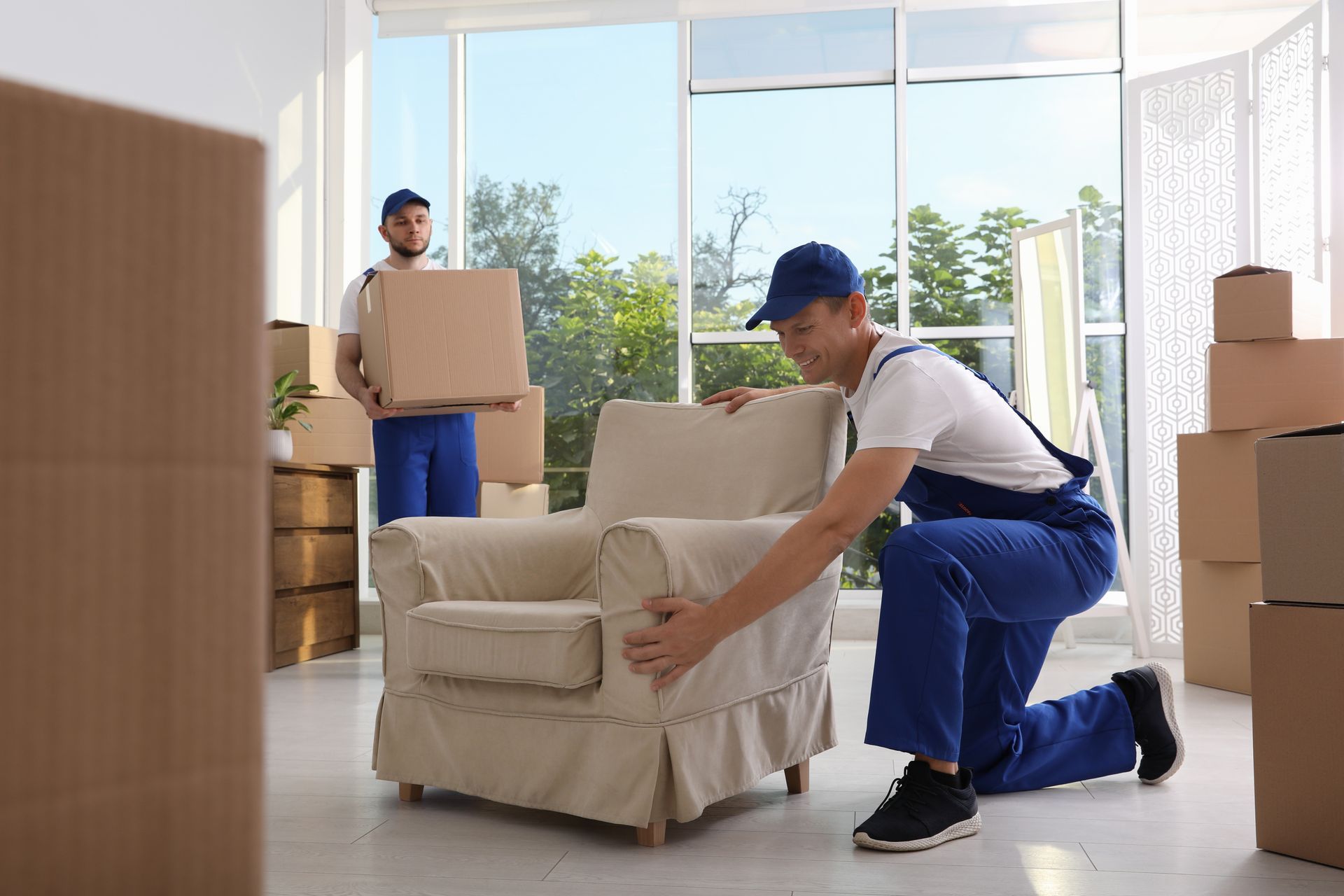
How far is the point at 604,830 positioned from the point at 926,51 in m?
4.20

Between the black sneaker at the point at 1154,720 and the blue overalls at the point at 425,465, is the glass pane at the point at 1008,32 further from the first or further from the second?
the black sneaker at the point at 1154,720

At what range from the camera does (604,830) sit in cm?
189

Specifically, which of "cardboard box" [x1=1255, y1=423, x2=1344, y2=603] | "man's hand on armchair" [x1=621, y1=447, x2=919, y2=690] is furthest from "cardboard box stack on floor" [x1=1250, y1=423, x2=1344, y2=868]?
"man's hand on armchair" [x1=621, y1=447, x2=919, y2=690]

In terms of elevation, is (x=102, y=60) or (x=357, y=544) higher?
(x=102, y=60)

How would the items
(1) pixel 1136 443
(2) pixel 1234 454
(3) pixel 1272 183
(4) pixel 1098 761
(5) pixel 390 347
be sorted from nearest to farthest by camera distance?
1. (4) pixel 1098 761
2. (5) pixel 390 347
3. (2) pixel 1234 454
4. (3) pixel 1272 183
5. (1) pixel 1136 443

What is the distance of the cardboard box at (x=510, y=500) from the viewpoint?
172 inches

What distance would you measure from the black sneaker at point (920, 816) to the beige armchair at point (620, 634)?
0.87 feet

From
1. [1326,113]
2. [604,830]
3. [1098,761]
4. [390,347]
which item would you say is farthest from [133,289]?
[1326,113]

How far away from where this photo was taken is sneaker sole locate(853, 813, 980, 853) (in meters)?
1.73

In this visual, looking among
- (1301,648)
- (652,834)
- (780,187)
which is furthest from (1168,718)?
(780,187)

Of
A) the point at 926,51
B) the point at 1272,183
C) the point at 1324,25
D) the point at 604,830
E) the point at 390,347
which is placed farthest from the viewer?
the point at 926,51

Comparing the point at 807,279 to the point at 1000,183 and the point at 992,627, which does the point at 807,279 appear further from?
the point at 1000,183

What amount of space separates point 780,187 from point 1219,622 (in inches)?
109

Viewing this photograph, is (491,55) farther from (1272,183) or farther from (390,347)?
(1272,183)
